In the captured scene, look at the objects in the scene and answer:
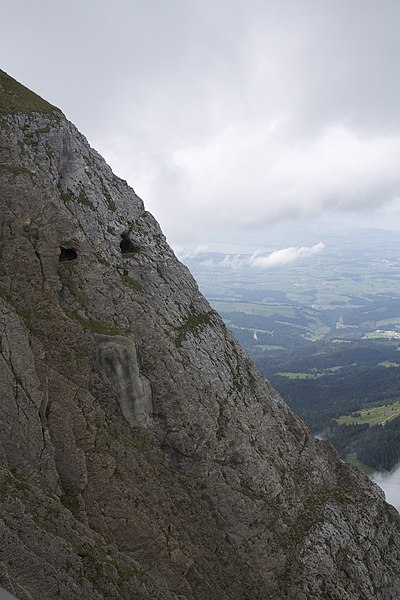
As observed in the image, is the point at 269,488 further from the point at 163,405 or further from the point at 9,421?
the point at 9,421

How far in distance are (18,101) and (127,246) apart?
19379 mm

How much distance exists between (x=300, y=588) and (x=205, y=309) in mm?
26876

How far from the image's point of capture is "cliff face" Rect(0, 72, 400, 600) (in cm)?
2619

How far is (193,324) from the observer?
4609 cm

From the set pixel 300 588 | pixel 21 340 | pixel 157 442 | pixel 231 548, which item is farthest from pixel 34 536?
pixel 300 588

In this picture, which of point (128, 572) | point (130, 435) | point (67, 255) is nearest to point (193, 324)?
point (67, 255)

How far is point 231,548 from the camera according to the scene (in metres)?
35.6

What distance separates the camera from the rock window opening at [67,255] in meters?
41.1

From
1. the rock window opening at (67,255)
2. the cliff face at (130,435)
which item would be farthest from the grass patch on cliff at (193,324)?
the rock window opening at (67,255)

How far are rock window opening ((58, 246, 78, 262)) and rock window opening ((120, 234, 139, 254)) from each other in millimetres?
7844

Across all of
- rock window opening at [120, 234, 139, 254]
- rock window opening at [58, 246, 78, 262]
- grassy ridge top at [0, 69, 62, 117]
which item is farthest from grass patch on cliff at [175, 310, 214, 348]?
grassy ridge top at [0, 69, 62, 117]

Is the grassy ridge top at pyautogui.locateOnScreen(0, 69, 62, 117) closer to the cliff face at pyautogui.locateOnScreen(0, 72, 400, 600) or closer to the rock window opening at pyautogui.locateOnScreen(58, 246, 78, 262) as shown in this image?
the cliff face at pyautogui.locateOnScreen(0, 72, 400, 600)

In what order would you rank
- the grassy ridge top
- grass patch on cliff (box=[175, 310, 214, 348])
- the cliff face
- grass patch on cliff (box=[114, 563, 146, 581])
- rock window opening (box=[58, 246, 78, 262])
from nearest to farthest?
1. grass patch on cliff (box=[114, 563, 146, 581])
2. the cliff face
3. rock window opening (box=[58, 246, 78, 262])
4. grass patch on cliff (box=[175, 310, 214, 348])
5. the grassy ridge top

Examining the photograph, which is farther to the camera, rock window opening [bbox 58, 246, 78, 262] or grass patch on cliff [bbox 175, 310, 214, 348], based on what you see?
grass patch on cliff [bbox 175, 310, 214, 348]
